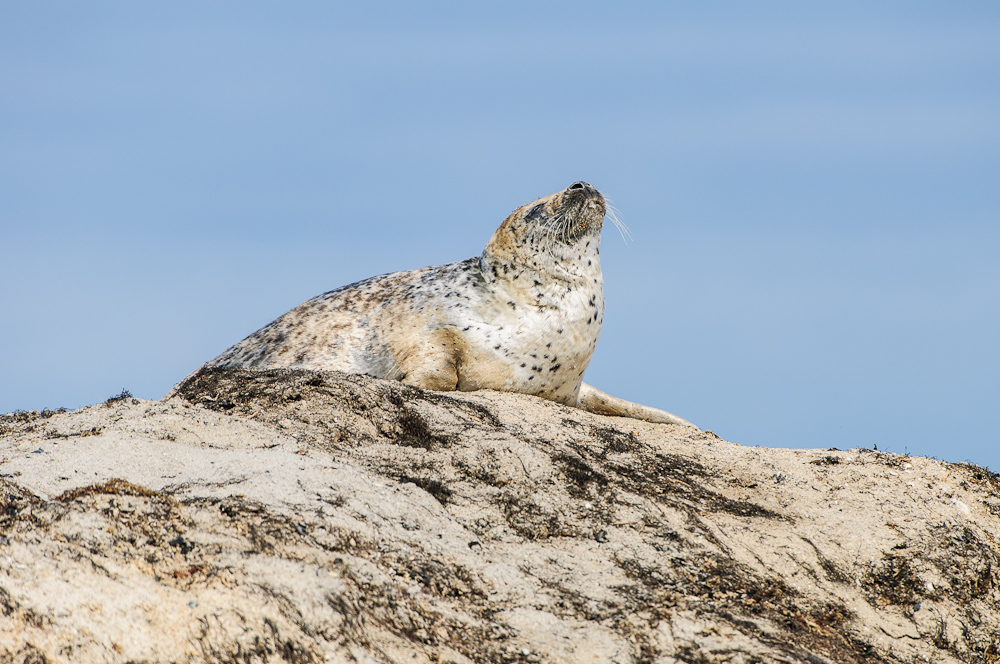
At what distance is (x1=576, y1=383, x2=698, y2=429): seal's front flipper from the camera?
34.1 feet

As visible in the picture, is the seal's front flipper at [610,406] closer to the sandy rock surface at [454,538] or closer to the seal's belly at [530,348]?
the seal's belly at [530,348]

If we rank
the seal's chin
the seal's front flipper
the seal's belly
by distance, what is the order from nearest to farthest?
the seal's belly < the seal's chin < the seal's front flipper

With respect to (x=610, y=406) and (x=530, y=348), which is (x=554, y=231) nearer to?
(x=530, y=348)

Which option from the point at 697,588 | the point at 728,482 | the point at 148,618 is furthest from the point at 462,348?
the point at 148,618

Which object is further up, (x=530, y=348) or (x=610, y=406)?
(x=610, y=406)

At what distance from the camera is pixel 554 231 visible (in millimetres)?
10078

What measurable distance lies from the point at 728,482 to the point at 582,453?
3.68ft

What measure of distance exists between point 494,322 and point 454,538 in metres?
3.89

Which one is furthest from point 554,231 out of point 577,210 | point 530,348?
point 530,348

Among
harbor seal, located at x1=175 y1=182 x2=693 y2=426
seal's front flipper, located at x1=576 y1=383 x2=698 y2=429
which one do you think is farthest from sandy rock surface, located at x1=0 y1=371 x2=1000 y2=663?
seal's front flipper, located at x1=576 y1=383 x2=698 y2=429

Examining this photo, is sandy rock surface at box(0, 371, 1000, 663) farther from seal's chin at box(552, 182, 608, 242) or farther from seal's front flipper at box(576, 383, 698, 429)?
seal's chin at box(552, 182, 608, 242)

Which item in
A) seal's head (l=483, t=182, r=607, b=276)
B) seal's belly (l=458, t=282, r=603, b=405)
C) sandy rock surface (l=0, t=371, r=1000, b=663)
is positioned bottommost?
sandy rock surface (l=0, t=371, r=1000, b=663)

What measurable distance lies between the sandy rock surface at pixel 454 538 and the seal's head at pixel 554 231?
1631mm

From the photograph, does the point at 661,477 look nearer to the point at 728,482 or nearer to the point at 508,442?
the point at 728,482
